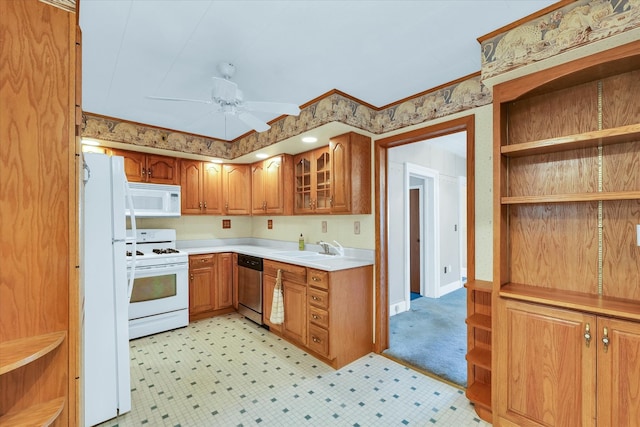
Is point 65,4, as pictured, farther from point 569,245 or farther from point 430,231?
point 430,231

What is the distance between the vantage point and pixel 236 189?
441 cm

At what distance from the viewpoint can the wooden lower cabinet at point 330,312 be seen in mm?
2586

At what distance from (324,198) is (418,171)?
1.71 meters

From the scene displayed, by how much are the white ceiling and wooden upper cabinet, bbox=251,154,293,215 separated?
3.77ft

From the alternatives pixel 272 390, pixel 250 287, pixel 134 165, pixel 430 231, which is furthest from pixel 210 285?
pixel 430 231

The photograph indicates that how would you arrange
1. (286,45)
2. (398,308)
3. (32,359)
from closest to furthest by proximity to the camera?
(32,359) < (286,45) < (398,308)

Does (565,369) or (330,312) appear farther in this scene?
(330,312)

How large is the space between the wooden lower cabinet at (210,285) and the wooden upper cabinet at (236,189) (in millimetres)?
756

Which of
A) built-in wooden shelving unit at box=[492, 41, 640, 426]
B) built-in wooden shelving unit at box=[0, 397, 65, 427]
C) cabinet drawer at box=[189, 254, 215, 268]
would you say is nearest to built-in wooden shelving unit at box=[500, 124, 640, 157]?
built-in wooden shelving unit at box=[492, 41, 640, 426]

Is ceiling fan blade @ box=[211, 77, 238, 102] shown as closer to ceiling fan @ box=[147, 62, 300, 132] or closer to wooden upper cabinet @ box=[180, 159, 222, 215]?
ceiling fan @ box=[147, 62, 300, 132]

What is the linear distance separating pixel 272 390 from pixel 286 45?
2.51 metres

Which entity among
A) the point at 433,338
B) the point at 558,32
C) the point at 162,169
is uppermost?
the point at 558,32

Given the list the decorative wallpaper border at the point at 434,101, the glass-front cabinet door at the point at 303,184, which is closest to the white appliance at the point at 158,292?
the decorative wallpaper border at the point at 434,101

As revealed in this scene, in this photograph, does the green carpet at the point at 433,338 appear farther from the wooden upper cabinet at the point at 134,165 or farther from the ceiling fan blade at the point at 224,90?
the wooden upper cabinet at the point at 134,165
